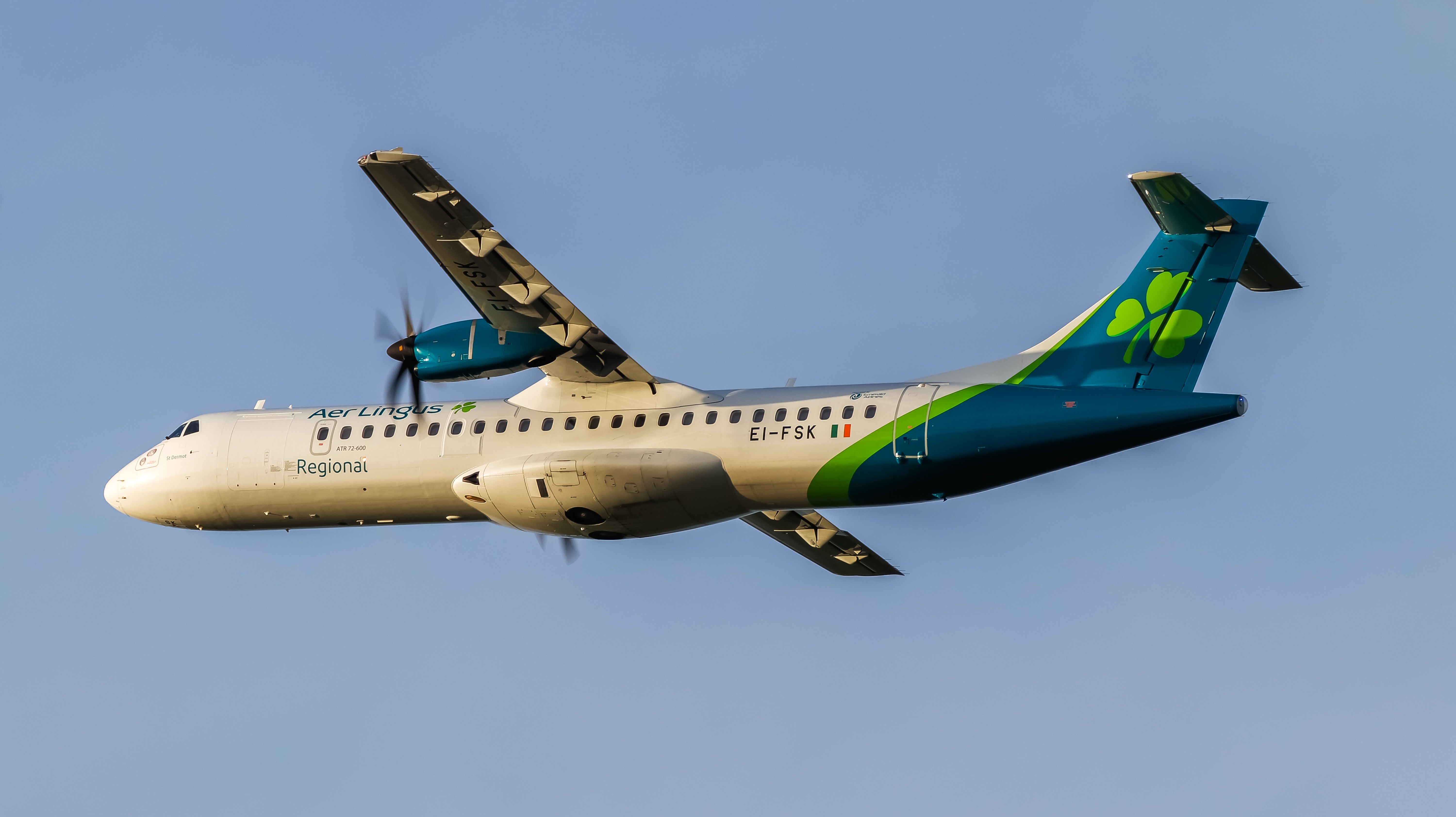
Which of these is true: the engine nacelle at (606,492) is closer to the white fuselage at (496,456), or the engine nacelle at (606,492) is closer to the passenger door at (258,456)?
the white fuselage at (496,456)

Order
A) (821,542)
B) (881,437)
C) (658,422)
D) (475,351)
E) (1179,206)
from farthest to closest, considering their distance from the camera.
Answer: (821,542) < (658,422) < (475,351) < (881,437) < (1179,206)

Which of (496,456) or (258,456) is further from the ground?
(496,456)

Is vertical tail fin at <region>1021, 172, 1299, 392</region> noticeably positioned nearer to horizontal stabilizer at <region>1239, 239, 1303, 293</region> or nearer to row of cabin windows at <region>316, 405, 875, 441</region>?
horizontal stabilizer at <region>1239, 239, 1303, 293</region>

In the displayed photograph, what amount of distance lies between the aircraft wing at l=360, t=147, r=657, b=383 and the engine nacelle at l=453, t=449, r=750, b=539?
1.41m

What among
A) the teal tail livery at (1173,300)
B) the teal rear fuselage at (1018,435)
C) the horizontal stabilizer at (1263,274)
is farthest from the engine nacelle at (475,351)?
the horizontal stabilizer at (1263,274)

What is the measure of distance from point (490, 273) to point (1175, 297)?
10.1m

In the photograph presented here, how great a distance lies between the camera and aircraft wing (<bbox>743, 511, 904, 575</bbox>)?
104 ft

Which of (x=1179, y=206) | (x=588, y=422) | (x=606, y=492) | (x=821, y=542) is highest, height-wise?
(x=1179, y=206)

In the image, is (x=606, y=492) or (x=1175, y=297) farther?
(x=606, y=492)

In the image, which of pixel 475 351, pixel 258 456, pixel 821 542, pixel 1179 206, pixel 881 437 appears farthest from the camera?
pixel 821 542

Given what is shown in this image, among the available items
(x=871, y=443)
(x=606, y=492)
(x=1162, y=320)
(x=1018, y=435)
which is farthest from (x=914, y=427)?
(x=606, y=492)

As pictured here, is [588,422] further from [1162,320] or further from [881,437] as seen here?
[1162,320]

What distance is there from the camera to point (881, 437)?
2556 centimetres

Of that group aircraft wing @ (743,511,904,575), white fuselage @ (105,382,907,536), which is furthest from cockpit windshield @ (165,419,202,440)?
aircraft wing @ (743,511,904,575)
